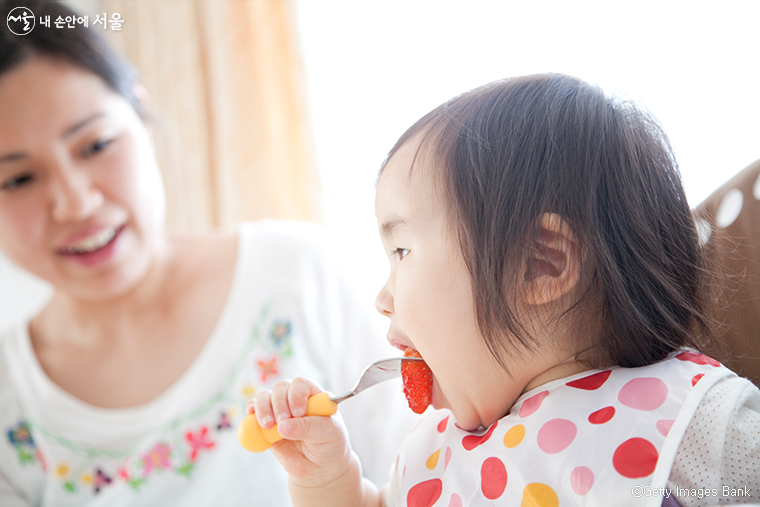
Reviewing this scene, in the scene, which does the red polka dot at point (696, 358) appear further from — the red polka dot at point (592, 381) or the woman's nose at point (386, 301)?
the woman's nose at point (386, 301)

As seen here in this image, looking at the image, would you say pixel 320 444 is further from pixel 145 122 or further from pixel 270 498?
pixel 145 122

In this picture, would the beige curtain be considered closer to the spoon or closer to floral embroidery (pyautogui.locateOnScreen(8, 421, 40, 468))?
floral embroidery (pyautogui.locateOnScreen(8, 421, 40, 468))

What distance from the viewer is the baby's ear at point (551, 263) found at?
681 mm

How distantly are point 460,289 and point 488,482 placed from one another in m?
0.27

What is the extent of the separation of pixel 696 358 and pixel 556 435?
0.71 feet

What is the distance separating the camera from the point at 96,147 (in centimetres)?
113

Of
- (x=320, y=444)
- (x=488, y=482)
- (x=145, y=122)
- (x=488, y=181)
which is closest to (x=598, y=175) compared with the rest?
(x=488, y=181)

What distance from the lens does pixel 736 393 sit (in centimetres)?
60

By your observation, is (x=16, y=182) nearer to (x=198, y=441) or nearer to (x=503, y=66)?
(x=198, y=441)

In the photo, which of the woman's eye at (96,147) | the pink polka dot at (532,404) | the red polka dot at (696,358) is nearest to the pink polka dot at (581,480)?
Result: the pink polka dot at (532,404)

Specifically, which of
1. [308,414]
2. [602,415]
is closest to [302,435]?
[308,414]

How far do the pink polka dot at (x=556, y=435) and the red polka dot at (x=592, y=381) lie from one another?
2.2 inches

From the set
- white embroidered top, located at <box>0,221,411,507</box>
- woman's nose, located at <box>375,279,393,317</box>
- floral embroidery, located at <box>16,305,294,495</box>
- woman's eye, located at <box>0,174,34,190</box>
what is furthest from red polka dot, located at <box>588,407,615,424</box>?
woman's eye, located at <box>0,174,34,190</box>

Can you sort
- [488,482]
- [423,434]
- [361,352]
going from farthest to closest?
[361,352] → [423,434] → [488,482]
